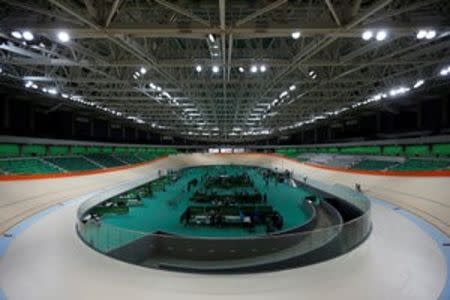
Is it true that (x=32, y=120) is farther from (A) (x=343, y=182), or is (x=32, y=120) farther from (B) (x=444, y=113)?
(B) (x=444, y=113)

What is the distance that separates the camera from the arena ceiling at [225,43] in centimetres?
788

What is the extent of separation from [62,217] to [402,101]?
3040cm

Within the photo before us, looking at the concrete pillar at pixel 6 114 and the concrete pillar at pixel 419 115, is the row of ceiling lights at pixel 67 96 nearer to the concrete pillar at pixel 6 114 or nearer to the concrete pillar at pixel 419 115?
the concrete pillar at pixel 6 114

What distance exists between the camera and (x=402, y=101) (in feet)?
89.5

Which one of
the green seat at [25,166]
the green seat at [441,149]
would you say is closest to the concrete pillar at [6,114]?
the green seat at [25,166]

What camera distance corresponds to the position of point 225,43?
10602mm

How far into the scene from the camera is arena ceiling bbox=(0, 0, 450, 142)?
788 cm

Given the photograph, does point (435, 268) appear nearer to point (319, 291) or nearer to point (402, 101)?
point (319, 291)

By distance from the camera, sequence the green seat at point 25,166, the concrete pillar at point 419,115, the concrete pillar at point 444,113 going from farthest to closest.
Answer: the concrete pillar at point 419,115, the concrete pillar at point 444,113, the green seat at point 25,166

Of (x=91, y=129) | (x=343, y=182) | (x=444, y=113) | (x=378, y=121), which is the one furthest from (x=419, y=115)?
(x=91, y=129)

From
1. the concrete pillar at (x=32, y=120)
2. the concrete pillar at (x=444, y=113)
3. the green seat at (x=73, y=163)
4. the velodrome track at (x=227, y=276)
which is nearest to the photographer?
the velodrome track at (x=227, y=276)

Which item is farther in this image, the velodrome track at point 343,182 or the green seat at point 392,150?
the green seat at point 392,150

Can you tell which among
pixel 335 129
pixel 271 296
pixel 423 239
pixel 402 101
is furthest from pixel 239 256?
pixel 335 129

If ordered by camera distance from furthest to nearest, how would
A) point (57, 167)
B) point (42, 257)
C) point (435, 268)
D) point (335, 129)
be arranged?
point (335, 129) < point (57, 167) < point (42, 257) < point (435, 268)
